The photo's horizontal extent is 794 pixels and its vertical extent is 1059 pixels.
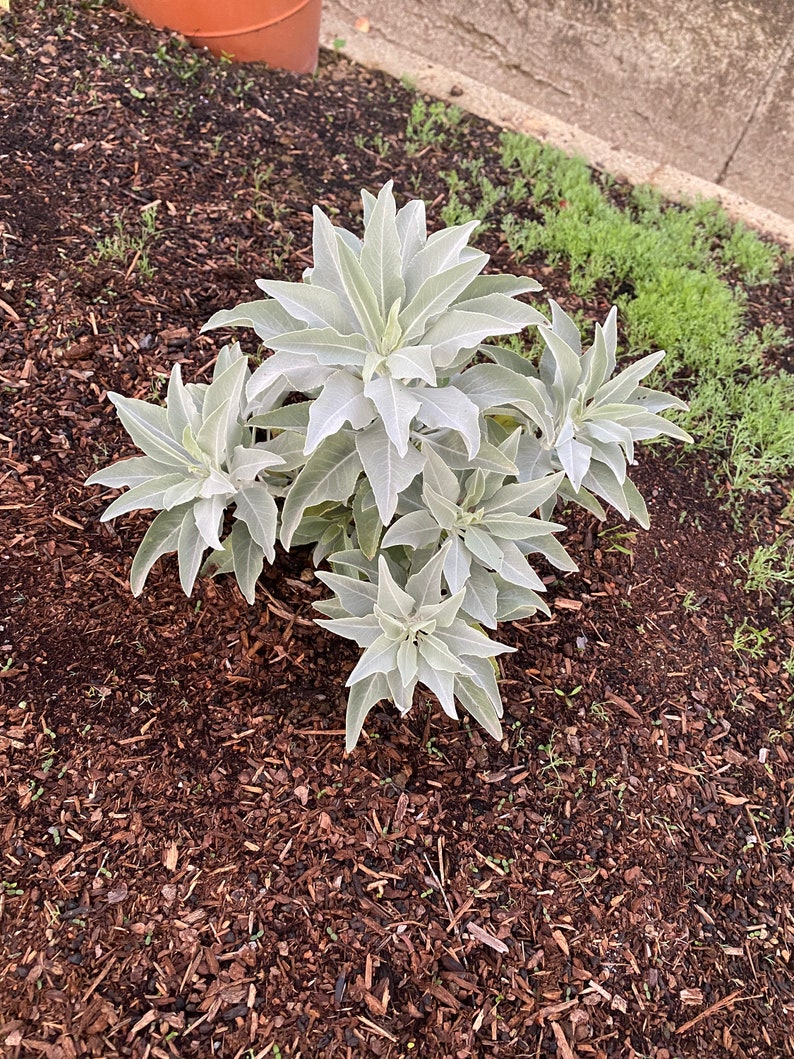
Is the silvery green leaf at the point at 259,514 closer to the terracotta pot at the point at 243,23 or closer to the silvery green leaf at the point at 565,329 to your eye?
the silvery green leaf at the point at 565,329

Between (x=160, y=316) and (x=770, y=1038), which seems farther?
(x=160, y=316)

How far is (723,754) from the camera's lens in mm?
2643

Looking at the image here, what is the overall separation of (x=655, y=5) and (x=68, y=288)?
4.01 meters

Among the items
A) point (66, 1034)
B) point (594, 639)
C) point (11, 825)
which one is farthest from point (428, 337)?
point (66, 1034)

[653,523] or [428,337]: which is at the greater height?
[428,337]

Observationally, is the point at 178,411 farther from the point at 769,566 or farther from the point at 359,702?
the point at 769,566

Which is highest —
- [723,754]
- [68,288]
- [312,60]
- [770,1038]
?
[312,60]

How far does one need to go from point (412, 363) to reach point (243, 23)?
3.49 m

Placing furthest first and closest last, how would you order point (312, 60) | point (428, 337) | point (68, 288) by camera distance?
point (312, 60), point (68, 288), point (428, 337)

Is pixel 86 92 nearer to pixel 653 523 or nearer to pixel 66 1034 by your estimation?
pixel 653 523

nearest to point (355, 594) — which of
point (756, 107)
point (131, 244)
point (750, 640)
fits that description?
point (750, 640)

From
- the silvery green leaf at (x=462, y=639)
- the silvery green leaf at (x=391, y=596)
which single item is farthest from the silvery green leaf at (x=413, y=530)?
the silvery green leaf at (x=462, y=639)

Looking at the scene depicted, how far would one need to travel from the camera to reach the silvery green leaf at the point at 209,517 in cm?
181

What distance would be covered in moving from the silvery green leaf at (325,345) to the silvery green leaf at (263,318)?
8.1 inches
